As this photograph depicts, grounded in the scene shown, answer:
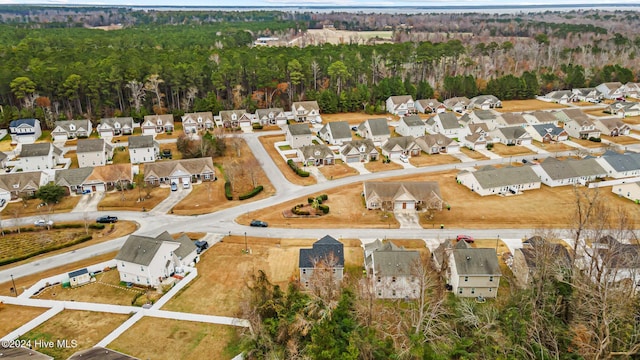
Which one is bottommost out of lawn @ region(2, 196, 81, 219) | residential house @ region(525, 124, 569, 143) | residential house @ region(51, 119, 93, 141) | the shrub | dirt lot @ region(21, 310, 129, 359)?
dirt lot @ region(21, 310, 129, 359)

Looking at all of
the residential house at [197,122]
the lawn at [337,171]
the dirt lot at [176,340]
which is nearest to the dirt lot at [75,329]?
the dirt lot at [176,340]

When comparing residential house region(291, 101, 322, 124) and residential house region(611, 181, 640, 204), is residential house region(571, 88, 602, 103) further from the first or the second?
residential house region(291, 101, 322, 124)

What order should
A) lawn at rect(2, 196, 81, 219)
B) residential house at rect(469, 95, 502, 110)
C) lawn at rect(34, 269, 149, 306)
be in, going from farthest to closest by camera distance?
residential house at rect(469, 95, 502, 110)
lawn at rect(2, 196, 81, 219)
lawn at rect(34, 269, 149, 306)

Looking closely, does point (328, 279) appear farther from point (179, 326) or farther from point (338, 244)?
point (179, 326)

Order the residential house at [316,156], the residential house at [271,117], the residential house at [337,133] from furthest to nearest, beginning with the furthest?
the residential house at [271,117], the residential house at [337,133], the residential house at [316,156]

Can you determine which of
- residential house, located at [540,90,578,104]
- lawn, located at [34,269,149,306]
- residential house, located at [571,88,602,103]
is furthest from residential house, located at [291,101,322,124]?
residential house, located at [571,88,602,103]

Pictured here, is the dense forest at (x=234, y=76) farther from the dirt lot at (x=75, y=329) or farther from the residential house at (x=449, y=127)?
the dirt lot at (x=75, y=329)

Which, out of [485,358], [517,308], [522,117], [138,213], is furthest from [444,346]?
[522,117]
